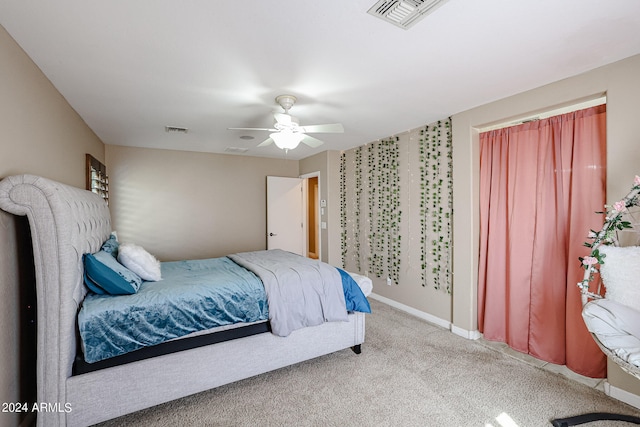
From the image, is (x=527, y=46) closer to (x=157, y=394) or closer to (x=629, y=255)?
(x=629, y=255)

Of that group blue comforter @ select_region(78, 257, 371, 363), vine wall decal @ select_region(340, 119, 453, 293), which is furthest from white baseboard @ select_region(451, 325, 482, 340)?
blue comforter @ select_region(78, 257, 371, 363)

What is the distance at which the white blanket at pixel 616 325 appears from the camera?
156 cm

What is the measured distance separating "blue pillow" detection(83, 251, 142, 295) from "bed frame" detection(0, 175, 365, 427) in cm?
7

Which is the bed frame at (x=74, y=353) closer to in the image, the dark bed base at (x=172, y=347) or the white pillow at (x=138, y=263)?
the dark bed base at (x=172, y=347)

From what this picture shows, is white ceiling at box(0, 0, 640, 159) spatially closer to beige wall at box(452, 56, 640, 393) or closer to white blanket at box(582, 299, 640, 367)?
beige wall at box(452, 56, 640, 393)

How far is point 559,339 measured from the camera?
2.56 metres

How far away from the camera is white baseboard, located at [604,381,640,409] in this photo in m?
2.04

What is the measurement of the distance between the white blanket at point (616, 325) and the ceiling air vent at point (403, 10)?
201 centimetres

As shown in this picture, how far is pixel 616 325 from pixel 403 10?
2171 mm

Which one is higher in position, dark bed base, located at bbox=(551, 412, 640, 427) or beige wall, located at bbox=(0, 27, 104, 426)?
beige wall, located at bbox=(0, 27, 104, 426)

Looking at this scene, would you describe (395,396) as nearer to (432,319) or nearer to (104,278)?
(432,319)

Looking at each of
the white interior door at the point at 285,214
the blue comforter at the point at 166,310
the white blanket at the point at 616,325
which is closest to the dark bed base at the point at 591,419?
the white blanket at the point at 616,325

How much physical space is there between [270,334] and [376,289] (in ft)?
8.31

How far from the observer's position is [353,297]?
9.00ft
